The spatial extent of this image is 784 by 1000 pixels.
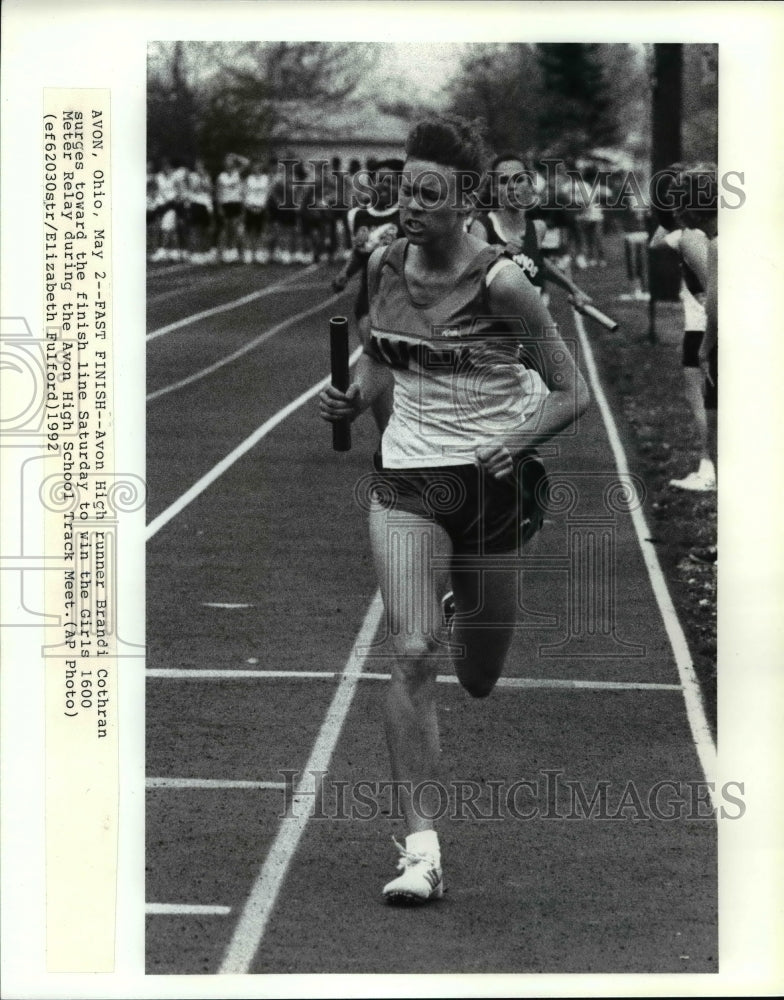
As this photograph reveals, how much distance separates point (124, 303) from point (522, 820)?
2.14 metres

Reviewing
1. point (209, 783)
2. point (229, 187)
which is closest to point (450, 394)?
point (209, 783)

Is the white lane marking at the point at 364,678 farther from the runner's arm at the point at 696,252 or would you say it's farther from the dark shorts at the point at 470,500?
the runner's arm at the point at 696,252

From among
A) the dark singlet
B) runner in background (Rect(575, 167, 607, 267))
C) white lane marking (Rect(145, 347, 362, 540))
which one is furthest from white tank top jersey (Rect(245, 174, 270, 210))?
the dark singlet

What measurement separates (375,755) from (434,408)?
1.47m


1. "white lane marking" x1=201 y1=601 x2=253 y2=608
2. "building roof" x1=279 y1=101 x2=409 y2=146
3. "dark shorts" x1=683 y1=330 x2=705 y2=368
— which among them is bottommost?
"white lane marking" x1=201 y1=601 x2=253 y2=608

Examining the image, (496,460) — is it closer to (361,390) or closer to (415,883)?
(361,390)

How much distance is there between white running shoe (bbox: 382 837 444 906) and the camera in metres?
7.08

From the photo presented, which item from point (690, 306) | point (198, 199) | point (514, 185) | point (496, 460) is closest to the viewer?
point (496, 460)

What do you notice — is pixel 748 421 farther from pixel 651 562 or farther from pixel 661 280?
pixel 661 280

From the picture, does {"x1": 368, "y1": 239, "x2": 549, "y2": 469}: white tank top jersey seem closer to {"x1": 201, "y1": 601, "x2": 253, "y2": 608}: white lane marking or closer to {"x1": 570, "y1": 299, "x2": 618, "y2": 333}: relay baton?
{"x1": 570, "y1": 299, "x2": 618, "y2": 333}: relay baton

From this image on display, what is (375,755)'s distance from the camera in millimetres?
7930

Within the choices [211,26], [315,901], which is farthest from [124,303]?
[315,901]

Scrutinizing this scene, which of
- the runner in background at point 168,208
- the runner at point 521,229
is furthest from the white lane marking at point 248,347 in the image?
the runner at point 521,229

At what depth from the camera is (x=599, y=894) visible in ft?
23.7
